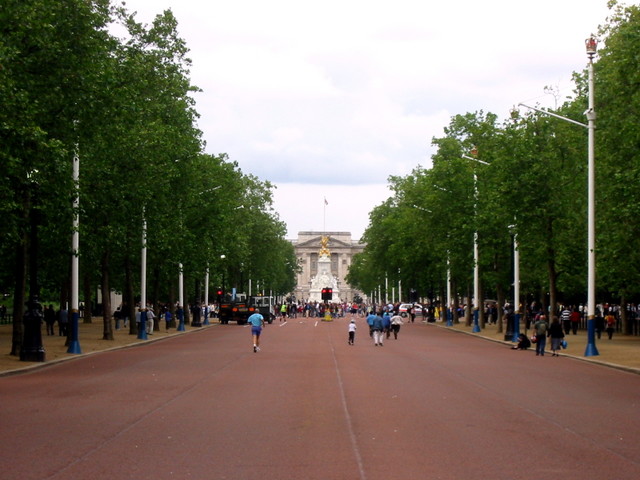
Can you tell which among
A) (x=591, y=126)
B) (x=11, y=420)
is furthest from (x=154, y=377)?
(x=591, y=126)

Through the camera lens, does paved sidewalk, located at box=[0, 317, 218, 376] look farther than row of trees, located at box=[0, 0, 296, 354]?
Yes

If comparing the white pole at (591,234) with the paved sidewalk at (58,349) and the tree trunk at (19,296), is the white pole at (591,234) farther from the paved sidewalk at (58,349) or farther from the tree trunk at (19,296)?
the tree trunk at (19,296)

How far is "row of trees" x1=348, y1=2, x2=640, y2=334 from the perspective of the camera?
122ft

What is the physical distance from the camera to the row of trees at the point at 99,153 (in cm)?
2591

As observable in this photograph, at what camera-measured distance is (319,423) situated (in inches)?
604

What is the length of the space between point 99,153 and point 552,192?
20.2m

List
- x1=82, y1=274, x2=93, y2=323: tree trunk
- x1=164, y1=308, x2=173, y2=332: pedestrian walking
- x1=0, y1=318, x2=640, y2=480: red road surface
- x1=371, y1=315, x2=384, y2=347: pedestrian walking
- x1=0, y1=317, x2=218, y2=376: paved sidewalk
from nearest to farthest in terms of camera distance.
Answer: x1=0, y1=318, x2=640, y2=480: red road surface < x1=0, y1=317, x2=218, y2=376: paved sidewalk < x1=371, y1=315, x2=384, y2=347: pedestrian walking < x1=82, y1=274, x2=93, y2=323: tree trunk < x1=164, y1=308, x2=173, y2=332: pedestrian walking

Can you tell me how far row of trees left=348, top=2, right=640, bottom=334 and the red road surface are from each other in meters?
11.3

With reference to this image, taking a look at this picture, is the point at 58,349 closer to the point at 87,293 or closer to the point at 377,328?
the point at 377,328

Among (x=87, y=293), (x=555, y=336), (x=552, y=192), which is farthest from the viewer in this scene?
(x=87, y=293)

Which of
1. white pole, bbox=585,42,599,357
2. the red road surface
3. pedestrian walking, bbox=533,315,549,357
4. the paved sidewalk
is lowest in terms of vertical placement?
the paved sidewalk

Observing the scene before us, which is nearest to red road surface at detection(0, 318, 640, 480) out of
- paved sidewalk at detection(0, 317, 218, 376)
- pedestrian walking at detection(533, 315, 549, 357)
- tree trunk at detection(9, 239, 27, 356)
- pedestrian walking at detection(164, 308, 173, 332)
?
paved sidewalk at detection(0, 317, 218, 376)

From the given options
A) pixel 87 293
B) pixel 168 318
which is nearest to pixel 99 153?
pixel 168 318

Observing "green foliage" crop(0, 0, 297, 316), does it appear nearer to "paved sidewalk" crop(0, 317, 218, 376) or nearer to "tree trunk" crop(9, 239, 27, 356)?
"tree trunk" crop(9, 239, 27, 356)
